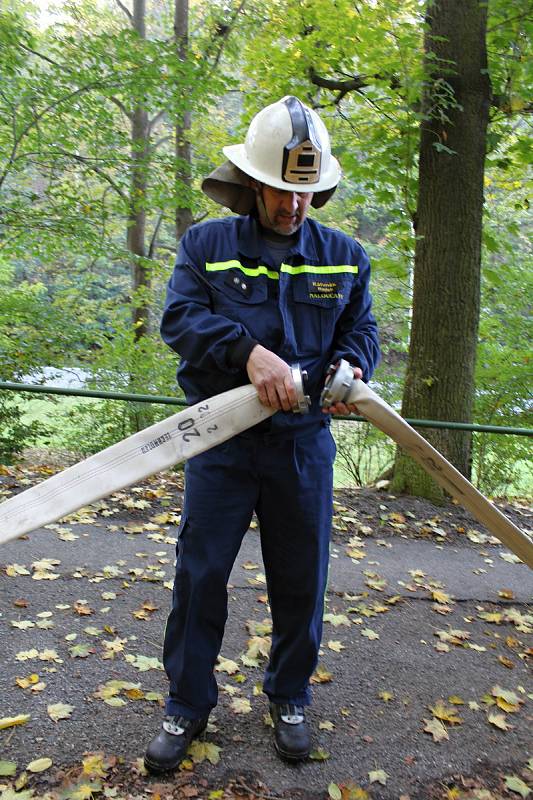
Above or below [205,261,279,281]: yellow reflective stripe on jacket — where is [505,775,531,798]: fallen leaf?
below

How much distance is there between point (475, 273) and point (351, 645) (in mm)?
3736

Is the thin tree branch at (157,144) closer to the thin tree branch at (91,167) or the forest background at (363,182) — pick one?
the forest background at (363,182)

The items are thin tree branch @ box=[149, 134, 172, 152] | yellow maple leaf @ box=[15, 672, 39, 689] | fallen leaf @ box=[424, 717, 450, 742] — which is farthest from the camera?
Result: thin tree branch @ box=[149, 134, 172, 152]

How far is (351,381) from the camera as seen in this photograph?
243cm

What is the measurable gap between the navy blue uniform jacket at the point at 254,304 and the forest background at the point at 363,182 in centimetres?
398

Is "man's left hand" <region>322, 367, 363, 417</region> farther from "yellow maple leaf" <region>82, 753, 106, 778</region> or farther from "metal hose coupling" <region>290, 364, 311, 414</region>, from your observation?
"yellow maple leaf" <region>82, 753, 106, 778</region>

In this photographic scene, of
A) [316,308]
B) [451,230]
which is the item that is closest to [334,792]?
[316,308]

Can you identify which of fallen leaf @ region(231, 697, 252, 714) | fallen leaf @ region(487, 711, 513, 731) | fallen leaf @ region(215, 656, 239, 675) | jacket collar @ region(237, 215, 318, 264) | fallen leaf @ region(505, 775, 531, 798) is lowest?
fallen leaf @ region(505, 775, 531, 798)

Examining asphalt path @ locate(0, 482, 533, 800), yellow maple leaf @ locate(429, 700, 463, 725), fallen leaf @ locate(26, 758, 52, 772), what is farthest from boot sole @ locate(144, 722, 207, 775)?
yellow maple leaf @ locate(429, 700, 463, 725)

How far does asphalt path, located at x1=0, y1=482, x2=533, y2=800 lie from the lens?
2.85 m

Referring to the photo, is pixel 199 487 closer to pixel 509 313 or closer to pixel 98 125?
pixel 509 313

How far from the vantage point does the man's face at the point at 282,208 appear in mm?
2502

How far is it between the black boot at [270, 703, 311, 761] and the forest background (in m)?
3.87

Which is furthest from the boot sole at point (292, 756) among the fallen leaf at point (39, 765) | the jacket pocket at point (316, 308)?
the jacket pocket at point (316, 308)
